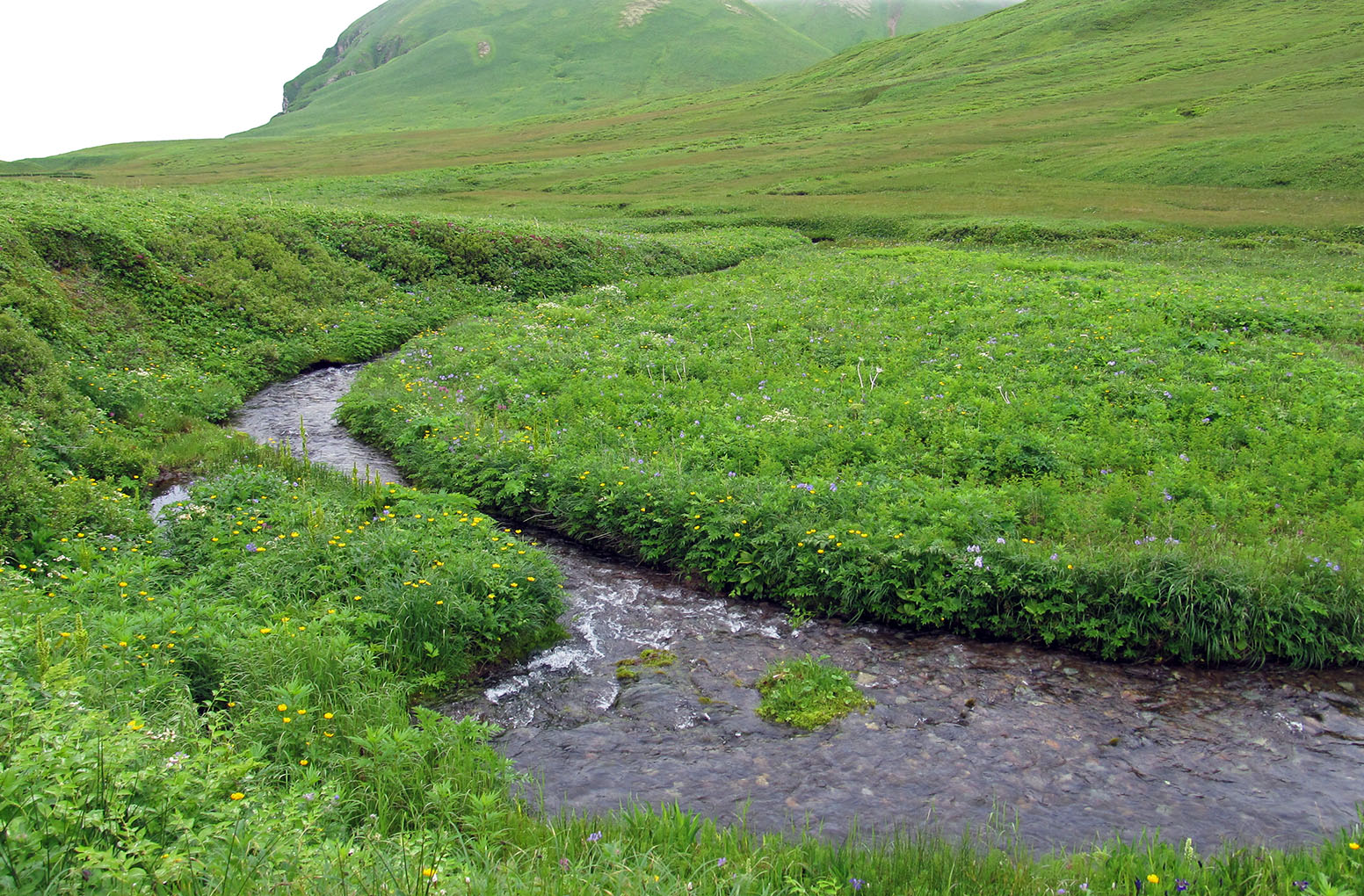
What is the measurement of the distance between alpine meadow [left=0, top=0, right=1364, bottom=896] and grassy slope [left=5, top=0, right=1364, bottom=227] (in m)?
17.3

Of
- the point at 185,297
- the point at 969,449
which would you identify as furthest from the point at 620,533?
Answer: the point at 185,297

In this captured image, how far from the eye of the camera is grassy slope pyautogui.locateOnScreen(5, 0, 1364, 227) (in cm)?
4666

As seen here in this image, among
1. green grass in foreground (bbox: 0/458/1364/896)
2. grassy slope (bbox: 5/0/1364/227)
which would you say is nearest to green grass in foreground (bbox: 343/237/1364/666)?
green grass in foreground (bbox: 0/458/1364/896)

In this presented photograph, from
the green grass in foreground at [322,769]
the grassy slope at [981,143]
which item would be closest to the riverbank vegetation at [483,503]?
the green grass in foreground at [322,769]

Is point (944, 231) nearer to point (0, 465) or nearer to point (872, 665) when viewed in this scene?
point (872, 665)

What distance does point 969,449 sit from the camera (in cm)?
1260

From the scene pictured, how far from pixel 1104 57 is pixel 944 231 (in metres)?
74.8

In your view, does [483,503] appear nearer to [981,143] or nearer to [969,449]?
[969,449]

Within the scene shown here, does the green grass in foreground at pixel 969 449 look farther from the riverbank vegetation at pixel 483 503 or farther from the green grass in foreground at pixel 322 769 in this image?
the green grass in foreground at pixel 322 769

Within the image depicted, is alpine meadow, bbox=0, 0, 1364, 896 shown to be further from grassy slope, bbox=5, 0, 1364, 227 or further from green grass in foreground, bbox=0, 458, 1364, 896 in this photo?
grassy slope, bbox=5, 0, 1364, 227

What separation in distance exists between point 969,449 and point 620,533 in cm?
593

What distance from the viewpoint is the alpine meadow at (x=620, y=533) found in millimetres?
5277

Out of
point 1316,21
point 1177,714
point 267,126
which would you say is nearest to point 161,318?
point 1177,714

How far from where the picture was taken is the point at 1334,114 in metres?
53.9
